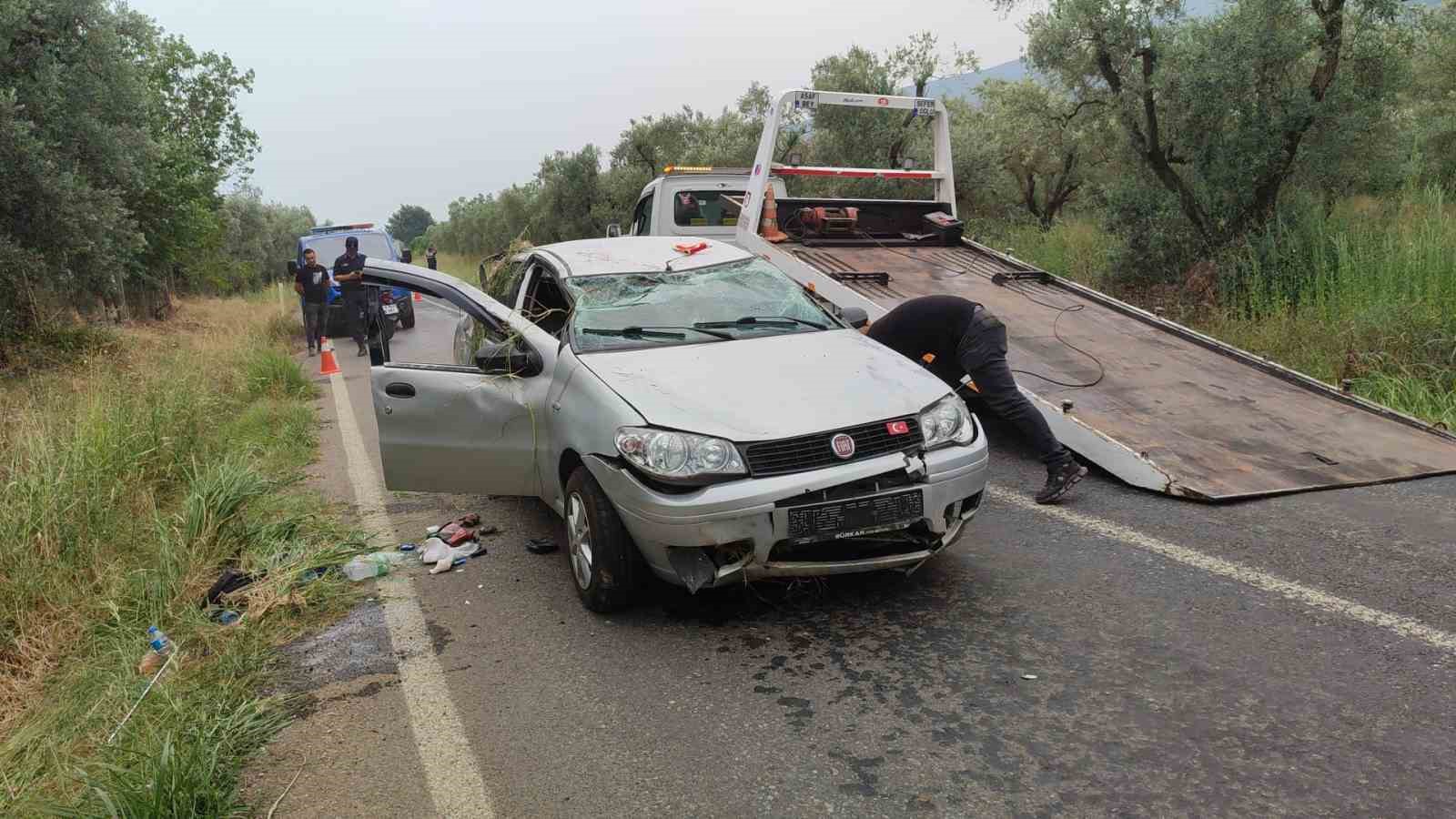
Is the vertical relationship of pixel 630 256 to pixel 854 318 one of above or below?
above

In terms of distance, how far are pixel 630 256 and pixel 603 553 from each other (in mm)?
2305

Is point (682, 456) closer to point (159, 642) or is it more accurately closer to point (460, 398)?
point (460, 398)

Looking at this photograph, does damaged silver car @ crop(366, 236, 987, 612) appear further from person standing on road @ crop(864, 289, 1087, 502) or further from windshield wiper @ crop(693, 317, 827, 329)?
person standing on road @ crop(864, 289, 1087, 502)

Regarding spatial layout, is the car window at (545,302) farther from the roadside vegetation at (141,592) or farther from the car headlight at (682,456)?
the roadside vegetation at (141,592)

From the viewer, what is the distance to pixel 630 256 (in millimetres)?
5875

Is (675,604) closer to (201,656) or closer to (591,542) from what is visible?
(591,542)

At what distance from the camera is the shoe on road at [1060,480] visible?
5602 mm

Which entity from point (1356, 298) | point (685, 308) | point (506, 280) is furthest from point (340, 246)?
point (1356, 298)

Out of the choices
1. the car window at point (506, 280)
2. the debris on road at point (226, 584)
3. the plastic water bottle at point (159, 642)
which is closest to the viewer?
the plastic water bottle at point (159, 642)

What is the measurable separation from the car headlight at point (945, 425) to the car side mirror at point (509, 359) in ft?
6.57

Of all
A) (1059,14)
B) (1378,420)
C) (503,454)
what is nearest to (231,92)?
(1059,14)

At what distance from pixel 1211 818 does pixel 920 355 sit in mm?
3717

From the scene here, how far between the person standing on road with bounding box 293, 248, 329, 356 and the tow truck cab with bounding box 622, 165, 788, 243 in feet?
22.0

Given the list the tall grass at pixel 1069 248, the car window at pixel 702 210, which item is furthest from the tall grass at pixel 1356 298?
the car window at pixel 702 210
